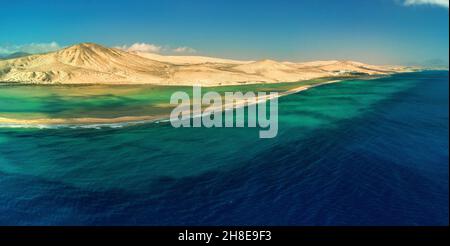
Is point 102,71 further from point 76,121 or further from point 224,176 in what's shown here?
point 224,176

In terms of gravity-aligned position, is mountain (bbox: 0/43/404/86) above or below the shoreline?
above

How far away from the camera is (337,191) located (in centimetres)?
→ 1884

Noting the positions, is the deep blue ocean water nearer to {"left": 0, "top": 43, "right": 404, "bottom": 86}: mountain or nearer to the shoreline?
the shoreline

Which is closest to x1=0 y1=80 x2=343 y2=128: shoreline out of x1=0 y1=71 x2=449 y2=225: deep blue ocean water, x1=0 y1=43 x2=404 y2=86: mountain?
x1=0 y1=71 x2=449 y2=225: deep blue ocean water

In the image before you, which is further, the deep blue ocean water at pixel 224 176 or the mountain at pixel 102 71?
the mountain at pixel 102 71

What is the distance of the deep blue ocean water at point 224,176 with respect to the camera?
16703 millimetres

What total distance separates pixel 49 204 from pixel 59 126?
18.1 metres

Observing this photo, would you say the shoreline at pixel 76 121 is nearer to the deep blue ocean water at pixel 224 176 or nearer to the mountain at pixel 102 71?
the deep blue ocean water at pixel 224 176

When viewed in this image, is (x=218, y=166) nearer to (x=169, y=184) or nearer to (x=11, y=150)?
(x=169, y=184)

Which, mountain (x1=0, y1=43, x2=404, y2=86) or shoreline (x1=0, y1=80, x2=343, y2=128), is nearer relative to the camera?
shoreline (x1=0, y1=80, x2=343, y2=128)

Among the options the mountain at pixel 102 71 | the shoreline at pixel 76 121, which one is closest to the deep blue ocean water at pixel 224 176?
the shoreline at pixel 76 121

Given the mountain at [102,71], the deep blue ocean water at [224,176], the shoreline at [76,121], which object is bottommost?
the deep blue ocean water at [224,176]

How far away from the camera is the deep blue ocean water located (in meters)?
16.7

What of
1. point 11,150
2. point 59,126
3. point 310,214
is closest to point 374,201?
point 310,214
